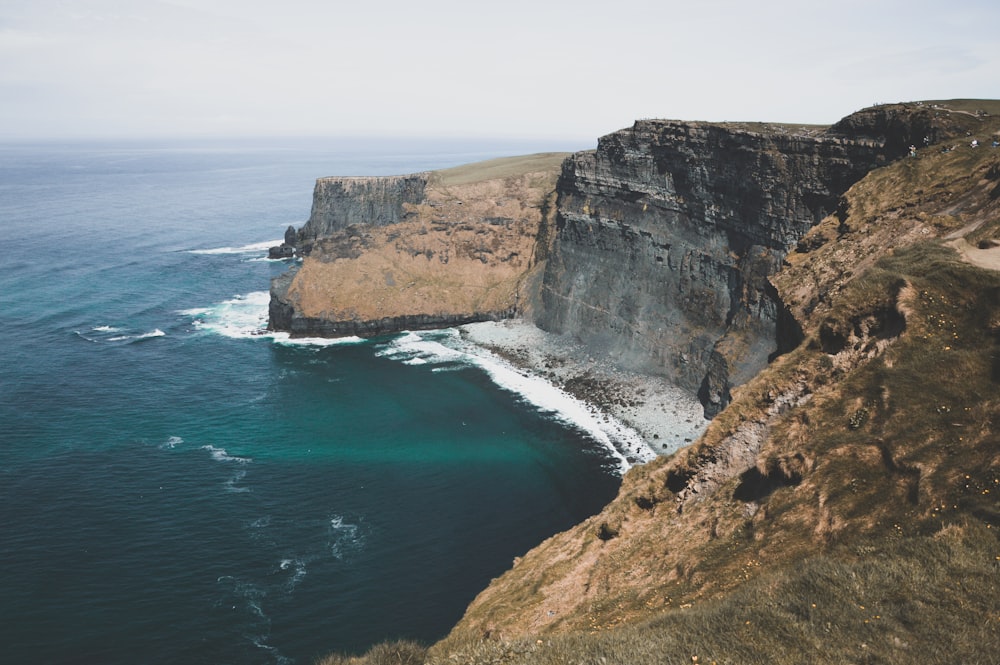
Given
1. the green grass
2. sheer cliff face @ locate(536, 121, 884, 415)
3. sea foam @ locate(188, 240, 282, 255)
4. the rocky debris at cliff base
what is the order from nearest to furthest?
1. the green grass
2. sheer cliff face @ locate(536, 121, 884, 415)
3. the rocky debris at cliff base
4. sea foam @ locate(188, 240, 282, 255)

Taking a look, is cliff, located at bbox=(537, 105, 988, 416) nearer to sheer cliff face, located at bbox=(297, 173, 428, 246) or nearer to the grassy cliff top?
the grassy cliff top

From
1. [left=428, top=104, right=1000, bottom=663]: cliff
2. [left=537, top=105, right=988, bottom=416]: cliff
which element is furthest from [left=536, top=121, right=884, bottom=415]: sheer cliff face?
[left=428, top=104, right=1000, bottom=663]: cliff

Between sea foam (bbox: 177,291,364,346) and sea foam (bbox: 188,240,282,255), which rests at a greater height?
sea foam (bbox: 188,240,282,255)

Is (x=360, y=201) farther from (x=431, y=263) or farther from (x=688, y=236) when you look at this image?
(x=688, y=236)

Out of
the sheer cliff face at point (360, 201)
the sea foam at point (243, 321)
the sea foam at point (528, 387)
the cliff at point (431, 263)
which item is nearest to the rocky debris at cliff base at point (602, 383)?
the sea foam at point (528, 387)

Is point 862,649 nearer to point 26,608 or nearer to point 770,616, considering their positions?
point 770,616

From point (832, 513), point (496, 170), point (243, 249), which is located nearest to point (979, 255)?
point (832, 513)

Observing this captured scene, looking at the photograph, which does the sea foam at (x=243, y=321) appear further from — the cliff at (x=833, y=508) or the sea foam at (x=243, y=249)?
the cliff at (x=833, y=508)
